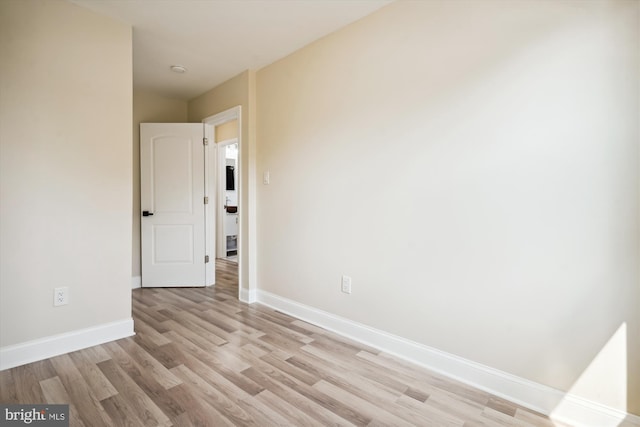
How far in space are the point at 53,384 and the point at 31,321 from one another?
1.75ft

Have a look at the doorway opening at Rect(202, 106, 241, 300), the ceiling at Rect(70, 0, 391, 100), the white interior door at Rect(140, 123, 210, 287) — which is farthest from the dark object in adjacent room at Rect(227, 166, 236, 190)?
the ceiling at Rect(70, 0, 391, 100)

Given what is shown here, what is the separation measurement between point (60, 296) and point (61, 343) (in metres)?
0.32

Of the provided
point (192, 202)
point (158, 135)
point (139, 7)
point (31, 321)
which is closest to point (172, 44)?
point (139, 7)

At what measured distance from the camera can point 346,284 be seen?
98.9 inches

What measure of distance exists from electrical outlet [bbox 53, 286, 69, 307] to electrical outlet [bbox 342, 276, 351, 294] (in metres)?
1.99

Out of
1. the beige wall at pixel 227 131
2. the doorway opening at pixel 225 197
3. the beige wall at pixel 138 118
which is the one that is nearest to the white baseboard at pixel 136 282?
the beige wall at pixel 138 118

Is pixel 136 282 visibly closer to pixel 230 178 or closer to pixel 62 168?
pixel 62 168

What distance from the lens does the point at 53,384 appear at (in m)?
1.81

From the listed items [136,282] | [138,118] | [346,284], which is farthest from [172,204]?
[346,284]

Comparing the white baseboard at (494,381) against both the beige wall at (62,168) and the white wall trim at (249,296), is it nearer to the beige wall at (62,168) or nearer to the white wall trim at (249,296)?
the white wall trim at (249,296)

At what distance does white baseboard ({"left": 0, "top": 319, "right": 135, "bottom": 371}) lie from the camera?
1.99 meters

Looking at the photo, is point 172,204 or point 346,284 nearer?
point 346,284

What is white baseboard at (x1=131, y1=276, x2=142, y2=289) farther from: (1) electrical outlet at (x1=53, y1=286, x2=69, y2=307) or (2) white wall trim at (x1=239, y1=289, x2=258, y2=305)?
(1) electrical outlet at (x1=53, y1=286, x2=69, y2=307)

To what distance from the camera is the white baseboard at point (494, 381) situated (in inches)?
57.7
